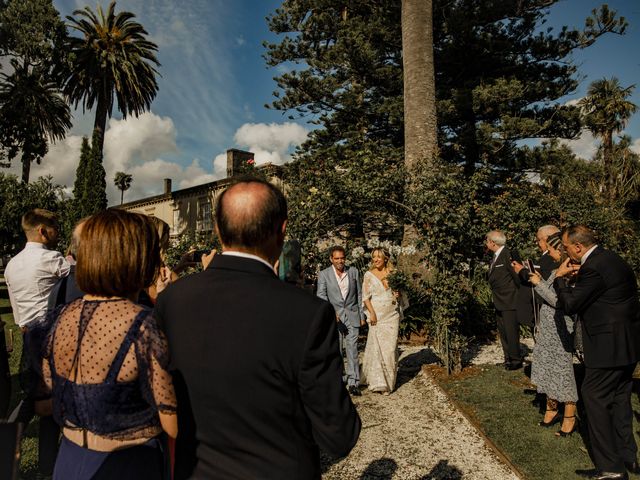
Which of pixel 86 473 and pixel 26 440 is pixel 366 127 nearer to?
pixel 26 440

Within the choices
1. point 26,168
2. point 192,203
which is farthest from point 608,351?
point 192,203

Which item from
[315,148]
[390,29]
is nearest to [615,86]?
[390,29]

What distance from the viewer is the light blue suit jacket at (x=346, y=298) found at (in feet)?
23.1

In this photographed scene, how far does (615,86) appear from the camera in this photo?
103 feet

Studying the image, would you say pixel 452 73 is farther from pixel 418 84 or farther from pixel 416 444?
pixel 416 444

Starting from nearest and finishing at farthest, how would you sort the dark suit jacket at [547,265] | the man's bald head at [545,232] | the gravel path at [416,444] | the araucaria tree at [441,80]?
the gravel path at [416,444] < the man's bald head at [545,232] < the dark suit jacket at [547,265] < the araucaria tree at [441,80]

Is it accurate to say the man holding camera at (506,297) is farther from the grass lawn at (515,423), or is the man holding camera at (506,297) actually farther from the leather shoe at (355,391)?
the leather shoe at (355,391)

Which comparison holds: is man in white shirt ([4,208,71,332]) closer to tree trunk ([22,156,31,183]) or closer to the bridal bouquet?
the bridal bouquet

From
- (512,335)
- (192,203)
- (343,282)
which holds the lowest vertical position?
(512,335)

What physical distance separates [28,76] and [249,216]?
1246 inches

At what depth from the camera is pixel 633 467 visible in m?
4.06

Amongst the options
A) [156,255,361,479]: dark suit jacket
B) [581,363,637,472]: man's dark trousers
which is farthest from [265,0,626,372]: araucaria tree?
[156,255,361,479]: dark suit jacket

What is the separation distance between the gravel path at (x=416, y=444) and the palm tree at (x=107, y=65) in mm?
25791

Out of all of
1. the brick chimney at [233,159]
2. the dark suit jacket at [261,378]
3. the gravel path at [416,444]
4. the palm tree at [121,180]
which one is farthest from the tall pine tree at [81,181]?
the palm tree at [121,180]
